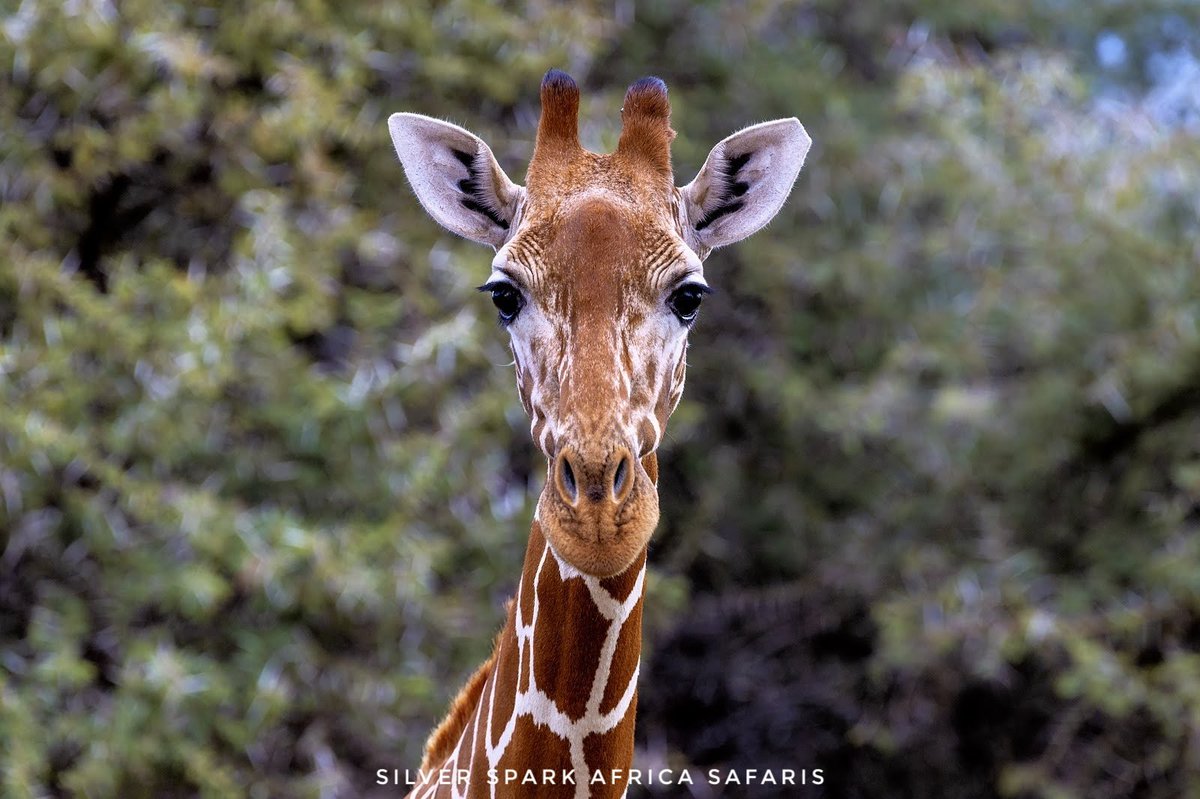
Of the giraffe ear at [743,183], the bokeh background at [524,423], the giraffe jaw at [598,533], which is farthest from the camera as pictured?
the bokeh background at [524,423]

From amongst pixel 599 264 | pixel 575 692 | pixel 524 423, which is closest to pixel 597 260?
pixel 599 264

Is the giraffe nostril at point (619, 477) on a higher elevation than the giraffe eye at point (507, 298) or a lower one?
lower

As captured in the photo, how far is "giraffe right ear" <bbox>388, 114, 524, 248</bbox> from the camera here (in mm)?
3098

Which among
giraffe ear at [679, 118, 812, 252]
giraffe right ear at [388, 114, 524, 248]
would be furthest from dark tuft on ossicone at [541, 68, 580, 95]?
giraffe ear at [679, 118, 812, 252]

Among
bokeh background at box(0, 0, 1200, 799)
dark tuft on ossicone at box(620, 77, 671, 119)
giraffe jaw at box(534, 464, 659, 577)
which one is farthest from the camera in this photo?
bokeh background at box(0, 0, 1200, 799)

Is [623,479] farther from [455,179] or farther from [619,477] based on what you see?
[455,179]

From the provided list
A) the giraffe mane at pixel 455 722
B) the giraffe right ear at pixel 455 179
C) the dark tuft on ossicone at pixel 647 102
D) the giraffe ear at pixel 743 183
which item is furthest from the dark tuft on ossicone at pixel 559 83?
the giraffe mane at pixel 455 722

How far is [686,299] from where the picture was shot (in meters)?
2.70

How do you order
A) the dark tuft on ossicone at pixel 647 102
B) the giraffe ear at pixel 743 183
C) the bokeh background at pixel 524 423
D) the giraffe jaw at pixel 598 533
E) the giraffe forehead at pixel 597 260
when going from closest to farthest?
1. the giraffe jaw at pixel 598 533
2. the giraffe forehead at pixel 597 260
3. the dark tuft on ossicone at pixel 647 102
4. the giraffe ear at pixel 743 183
5. the bokeh background at pixel 524 423

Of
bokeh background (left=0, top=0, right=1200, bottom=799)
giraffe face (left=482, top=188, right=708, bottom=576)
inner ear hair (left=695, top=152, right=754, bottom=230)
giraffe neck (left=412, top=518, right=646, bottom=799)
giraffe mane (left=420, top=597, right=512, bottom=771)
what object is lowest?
giraffe neck (left=412, top=518, right=646, bottom=799)

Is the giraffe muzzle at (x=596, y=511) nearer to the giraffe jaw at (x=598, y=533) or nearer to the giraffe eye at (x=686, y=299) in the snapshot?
the giraffe jaw at (x=598, y=533)

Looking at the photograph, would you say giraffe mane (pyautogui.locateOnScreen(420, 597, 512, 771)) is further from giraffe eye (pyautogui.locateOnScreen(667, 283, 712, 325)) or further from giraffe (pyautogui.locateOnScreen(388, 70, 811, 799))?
giraffe eye (pyautogui.locateOnScreen(667, 283, 712, 325))

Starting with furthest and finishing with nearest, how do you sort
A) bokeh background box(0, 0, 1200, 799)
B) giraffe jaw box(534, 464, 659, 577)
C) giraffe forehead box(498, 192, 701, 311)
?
bokeh background box(0, 0, 1200, 799), giraffe forehead box(498, 192, 701, 311), giraffe jaw box(534, 464, 659, 577)

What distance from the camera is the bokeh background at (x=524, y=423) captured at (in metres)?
5.99
